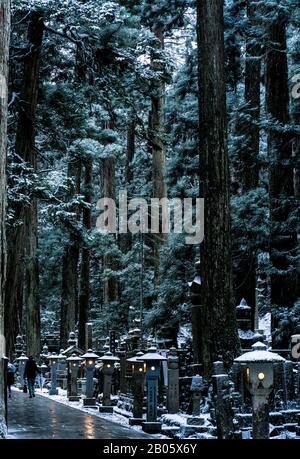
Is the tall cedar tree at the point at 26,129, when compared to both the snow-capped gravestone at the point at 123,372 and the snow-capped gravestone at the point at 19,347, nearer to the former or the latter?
the snow-capped gravestone at the point at 123,372

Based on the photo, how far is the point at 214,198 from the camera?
1363 cm

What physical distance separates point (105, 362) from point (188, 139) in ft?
31.2

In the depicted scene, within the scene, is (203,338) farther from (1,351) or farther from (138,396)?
(1,351)

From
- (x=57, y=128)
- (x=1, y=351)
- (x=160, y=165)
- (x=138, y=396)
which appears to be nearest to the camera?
(x=1, y=351)

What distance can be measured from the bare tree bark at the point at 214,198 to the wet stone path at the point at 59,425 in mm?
2302

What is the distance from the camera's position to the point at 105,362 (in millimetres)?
17891

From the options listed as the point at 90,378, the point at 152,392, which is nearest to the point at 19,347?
the point at 90,378

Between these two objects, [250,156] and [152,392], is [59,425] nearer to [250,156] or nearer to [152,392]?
[152,392]

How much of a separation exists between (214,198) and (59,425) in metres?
5.53

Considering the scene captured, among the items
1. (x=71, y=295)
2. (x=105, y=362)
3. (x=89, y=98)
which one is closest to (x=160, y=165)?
(x=71, y=295)

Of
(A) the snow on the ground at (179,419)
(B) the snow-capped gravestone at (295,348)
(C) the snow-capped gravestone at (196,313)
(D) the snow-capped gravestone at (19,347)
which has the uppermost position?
(C) the snow-capped gravestone at (196,313)

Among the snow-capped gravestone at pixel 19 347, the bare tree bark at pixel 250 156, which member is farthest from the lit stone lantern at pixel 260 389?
the snow-capped gravestone at pixel 19 347

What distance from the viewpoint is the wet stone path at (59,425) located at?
1198 centimetres

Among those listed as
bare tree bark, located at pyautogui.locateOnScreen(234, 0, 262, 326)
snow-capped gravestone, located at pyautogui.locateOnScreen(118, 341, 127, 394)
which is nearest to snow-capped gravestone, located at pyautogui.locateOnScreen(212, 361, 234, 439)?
snow-capped gravestone, located at pyautogui.locateOnScreen(118, 341, 127, 394)
